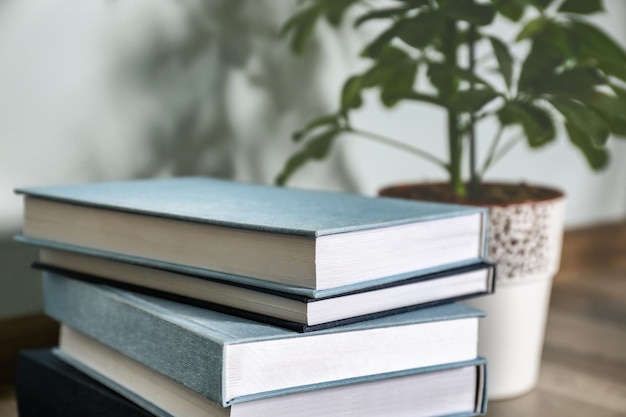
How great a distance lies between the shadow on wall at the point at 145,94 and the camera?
0.95 m

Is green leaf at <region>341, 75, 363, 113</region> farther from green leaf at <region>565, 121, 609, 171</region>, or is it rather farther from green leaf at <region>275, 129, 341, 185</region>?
green leaf at <region>565, 121, 609, 171</region>

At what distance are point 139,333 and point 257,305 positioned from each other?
11 cm

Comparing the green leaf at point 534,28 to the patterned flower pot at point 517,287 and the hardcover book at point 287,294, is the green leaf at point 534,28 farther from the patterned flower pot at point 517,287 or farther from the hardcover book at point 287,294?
the hardcover book at point 287,294

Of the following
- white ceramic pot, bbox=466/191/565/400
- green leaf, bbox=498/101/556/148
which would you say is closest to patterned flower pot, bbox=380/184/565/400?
white ceramic pot, bbox=466/191/565/400

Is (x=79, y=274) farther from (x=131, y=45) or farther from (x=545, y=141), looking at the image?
(x=545, y=141)

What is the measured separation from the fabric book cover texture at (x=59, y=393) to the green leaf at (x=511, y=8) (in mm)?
501

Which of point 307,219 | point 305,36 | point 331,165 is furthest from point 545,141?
point 331,165

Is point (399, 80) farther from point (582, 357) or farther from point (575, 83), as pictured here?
point (582, 357)

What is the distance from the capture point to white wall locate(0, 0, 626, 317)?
95cm

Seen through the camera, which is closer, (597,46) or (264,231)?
(264,231)

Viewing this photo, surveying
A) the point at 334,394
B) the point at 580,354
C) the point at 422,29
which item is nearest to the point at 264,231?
the point at 334,394

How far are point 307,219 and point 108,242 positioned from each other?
21cm

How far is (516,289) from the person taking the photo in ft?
2.95

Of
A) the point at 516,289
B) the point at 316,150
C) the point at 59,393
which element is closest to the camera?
the point at 59,393
